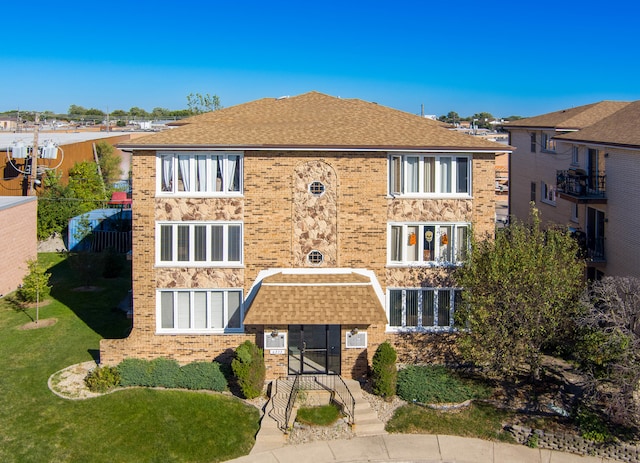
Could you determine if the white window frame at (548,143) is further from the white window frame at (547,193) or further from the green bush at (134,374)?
the green bush at (134,374)

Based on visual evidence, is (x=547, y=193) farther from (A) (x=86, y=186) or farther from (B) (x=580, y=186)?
(A) (x=86, y=186)

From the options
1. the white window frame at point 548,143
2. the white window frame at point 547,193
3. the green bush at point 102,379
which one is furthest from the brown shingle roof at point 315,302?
the white window frame at point 548,143

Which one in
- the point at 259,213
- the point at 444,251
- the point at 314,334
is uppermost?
the point at 259,213

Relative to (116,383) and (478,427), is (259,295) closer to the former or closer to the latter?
(116,383)

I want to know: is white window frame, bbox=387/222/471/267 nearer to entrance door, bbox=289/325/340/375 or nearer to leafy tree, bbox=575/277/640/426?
entrance door, bbox=289/325/340/375

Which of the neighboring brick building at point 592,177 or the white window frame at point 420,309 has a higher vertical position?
the neighboring brick building at point 592,177

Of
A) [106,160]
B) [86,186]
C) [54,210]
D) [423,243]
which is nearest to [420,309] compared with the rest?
[423,243]

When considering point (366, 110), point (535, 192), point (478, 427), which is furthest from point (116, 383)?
point (535, 192)
